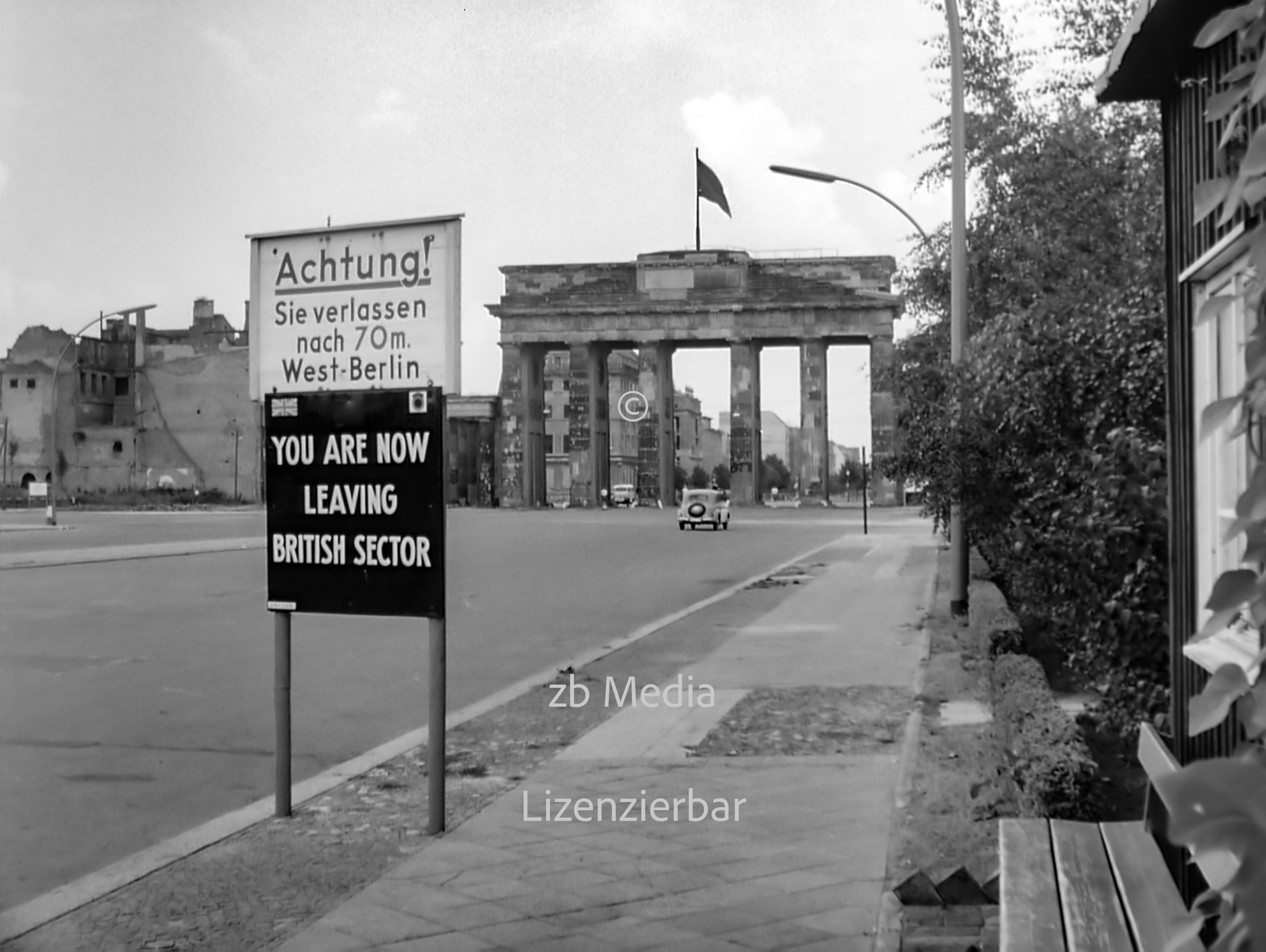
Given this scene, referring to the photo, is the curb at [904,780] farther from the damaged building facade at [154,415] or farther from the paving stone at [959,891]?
the damaged building facade at [154,415]

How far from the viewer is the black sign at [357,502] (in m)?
6.57

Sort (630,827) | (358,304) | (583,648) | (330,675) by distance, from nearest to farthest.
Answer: (630,827), (358,304), (330,675), (583,648)

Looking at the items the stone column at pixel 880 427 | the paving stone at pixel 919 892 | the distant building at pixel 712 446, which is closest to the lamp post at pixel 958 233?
the paving stone at pixel 919 892

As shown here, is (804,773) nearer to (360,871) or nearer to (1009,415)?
(360,871)

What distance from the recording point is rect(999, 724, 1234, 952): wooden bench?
11.0ft

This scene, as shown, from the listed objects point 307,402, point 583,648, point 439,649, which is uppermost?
point 307,402

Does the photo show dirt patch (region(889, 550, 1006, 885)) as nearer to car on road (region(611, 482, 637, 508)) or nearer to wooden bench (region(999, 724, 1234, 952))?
wooden bench (region(999, 724, 1234, 952))

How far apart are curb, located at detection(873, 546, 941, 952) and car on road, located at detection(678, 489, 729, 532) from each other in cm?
3295

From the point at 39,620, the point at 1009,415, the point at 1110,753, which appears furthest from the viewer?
the point at 39,620

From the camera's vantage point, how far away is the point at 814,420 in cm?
9244

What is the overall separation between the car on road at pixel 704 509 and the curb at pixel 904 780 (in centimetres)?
3295

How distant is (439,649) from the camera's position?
659 cm

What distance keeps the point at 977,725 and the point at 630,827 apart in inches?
131

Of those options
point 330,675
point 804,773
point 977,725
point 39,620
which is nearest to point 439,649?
point 804,773
